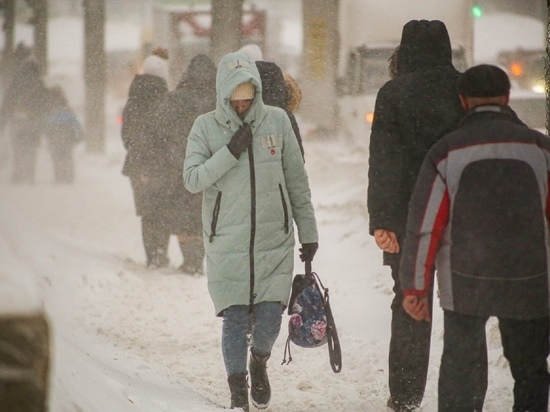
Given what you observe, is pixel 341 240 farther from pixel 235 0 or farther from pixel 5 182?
pixel 5 182

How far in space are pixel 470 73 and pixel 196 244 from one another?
497cm

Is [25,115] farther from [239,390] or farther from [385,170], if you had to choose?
[385,170]

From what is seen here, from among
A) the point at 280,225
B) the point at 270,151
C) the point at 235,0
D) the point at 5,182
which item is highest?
the point at 235,0

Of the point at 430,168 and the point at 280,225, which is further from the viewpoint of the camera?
the point at 280,225

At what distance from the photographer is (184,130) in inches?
320

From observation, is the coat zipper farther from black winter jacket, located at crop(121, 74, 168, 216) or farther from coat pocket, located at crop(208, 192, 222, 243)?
black winter jacket, located at crop(121, 74, 168, 216)

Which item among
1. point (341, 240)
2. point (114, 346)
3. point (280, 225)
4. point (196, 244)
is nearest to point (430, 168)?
point (280, 225)

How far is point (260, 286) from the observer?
4.80 metres

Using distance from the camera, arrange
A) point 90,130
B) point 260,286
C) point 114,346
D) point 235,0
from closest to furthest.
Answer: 1. point 260,286
2. point 114,346
3. point 235,0
4. point 90,130

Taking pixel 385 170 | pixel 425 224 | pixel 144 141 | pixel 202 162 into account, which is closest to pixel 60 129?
pixel 144 141

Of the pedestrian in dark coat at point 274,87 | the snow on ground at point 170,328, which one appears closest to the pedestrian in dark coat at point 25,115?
the snow on ground at point 170,328

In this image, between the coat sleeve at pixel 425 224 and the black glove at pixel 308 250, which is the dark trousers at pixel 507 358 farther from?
the black glove at pixel 308 250

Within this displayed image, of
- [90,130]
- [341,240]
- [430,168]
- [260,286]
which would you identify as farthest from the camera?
[90,130]

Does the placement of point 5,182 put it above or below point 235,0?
below
